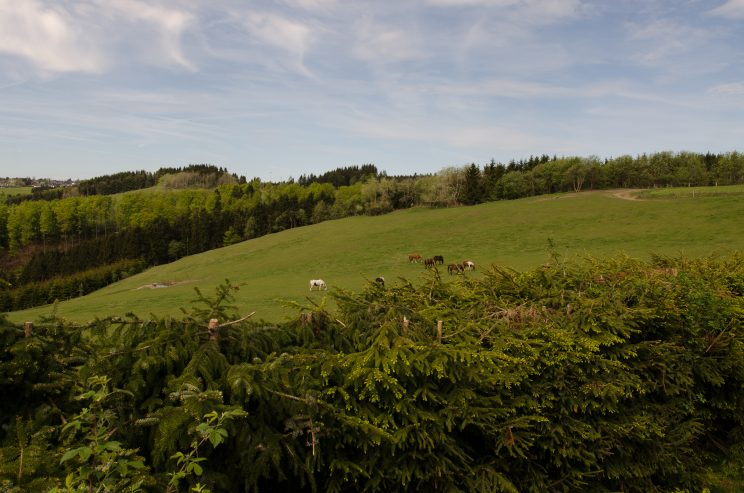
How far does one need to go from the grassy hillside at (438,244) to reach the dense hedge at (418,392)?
884 inches

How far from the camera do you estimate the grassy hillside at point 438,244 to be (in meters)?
40.2

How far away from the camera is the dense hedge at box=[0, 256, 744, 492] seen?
385cm

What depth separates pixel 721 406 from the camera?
7.94 metres

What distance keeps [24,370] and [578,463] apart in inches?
285

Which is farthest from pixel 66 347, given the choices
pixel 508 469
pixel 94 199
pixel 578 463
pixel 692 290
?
pixel 94 199

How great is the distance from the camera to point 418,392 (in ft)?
16.5

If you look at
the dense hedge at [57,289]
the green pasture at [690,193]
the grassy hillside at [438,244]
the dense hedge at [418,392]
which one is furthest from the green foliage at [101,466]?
the dense hedge at [57,289]

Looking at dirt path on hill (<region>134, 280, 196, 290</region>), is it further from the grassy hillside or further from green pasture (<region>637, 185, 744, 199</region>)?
green pasture (<region>637, 185, 744, 199</region>)

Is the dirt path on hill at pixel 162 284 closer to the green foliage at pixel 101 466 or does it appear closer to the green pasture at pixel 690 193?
the green foliage at pixel 101 466

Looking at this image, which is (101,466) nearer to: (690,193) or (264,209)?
(690,193)

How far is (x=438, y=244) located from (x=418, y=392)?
52.1m

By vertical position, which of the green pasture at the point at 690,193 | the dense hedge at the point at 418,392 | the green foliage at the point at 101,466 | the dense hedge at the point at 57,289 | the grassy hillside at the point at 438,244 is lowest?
the dense hedge at the point at 57,289

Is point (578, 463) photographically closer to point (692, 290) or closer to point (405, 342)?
point (405, 342)

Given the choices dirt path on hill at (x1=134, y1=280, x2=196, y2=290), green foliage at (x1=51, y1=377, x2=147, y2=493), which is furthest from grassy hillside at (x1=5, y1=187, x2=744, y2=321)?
green foliage at (x1=51, y1=377, x2=147, y2=493)
